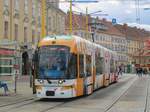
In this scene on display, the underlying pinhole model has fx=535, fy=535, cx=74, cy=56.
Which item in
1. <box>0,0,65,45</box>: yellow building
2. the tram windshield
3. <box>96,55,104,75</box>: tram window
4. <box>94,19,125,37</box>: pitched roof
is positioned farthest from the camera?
<box>94,19,125,37</box>: pitched roof

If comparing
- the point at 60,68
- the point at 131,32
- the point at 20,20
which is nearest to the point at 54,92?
the point at 60,68

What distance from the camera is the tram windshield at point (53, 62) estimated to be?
26.3m

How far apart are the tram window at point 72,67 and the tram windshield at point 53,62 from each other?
210 millimetres

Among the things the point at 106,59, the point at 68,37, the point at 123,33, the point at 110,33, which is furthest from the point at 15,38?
the point at 123,33

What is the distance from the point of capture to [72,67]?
88.4 ft

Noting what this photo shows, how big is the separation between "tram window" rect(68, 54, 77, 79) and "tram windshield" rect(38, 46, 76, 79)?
0.69ft

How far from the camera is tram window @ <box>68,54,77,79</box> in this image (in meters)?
26.6

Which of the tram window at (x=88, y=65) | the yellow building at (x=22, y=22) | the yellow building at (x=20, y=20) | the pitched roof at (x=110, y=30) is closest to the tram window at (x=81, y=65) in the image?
the tram window at (x=88, y=65)

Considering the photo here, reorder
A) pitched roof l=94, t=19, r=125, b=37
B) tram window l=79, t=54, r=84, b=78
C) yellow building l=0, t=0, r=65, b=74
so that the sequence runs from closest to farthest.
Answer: tram window l=79, t=54, r=84, b=78 → yellow building l=0, t=0, r=65, b=74 → pitched roof l=94, t=19, r=125, b=37

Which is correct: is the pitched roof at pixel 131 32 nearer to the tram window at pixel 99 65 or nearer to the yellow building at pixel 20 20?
the yellow building at pixel 20 20

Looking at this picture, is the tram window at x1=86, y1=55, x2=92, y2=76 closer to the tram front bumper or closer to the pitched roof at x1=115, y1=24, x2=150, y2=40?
the tram front bumper

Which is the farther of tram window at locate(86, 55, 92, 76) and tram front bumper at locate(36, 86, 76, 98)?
tram window at locate(86, 55, 92, 76)

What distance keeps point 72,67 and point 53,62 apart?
1.03 meters

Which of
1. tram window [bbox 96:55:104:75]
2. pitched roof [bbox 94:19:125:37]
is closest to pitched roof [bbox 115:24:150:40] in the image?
pitched roof [bbox 94:19:125:37]
